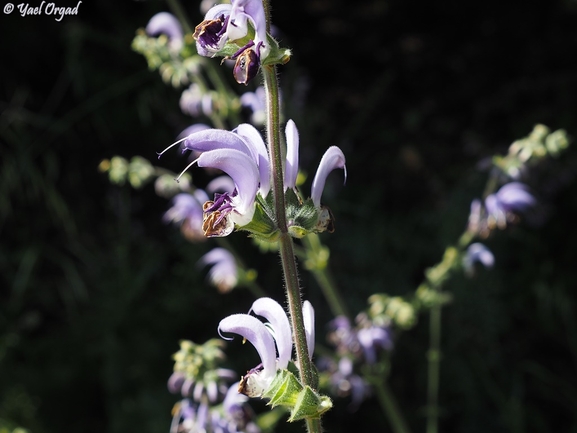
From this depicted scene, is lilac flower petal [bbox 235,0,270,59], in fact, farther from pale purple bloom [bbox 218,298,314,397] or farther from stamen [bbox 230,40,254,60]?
pale purple bloom [bbox 218,298,314,397]

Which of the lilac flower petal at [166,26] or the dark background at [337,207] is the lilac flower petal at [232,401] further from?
the dark background at [337,207]

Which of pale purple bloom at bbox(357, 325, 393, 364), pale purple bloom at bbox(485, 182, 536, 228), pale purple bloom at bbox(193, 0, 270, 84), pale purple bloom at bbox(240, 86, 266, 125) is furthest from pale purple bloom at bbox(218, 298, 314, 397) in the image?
pale purple bloom at bbox(485, 182, 536, 228)

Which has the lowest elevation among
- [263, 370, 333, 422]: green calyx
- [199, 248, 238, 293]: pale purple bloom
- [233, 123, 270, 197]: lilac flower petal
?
[263, 370, 333, 422]: green calyx

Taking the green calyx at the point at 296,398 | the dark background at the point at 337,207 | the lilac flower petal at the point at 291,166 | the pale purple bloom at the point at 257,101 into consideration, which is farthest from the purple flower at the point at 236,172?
the dark background at the point at 337,207

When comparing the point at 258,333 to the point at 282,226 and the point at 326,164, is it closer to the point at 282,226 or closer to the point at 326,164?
the point at 282,226

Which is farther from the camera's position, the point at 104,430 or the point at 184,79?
the point at 104,430

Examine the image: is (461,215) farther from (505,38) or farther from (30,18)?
(30,18)

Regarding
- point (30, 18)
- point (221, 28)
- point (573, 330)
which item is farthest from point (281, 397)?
point (30, 18)
